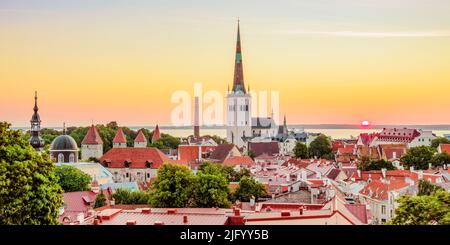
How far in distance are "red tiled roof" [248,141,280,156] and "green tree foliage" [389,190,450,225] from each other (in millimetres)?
18575

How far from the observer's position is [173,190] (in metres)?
10.3

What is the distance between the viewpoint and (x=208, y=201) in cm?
991

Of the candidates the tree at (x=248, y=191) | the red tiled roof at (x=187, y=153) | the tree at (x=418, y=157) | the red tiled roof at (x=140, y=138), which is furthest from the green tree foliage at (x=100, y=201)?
the tree at (x=418, y=157)

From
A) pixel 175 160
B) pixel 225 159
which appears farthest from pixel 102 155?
pixel 225 159

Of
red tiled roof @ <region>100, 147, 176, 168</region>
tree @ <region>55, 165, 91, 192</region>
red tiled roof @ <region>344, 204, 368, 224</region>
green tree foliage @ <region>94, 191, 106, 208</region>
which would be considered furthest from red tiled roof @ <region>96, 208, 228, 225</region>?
red tiled roof @ <region>100, 147, 176, 168</region>

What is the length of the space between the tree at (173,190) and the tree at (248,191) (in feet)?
3.56

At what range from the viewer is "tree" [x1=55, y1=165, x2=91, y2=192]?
1244 cm

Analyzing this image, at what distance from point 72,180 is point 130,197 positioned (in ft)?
5.83

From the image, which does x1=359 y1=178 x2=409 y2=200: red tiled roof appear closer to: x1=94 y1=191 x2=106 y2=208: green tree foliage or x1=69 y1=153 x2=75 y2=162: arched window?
x1=94 y1=191 x2=106 y2=208: green tree foliage

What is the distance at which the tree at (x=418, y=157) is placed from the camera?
1673 cm

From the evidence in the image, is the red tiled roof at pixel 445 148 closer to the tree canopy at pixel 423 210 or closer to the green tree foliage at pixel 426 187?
the green tree foliage at pixel 426 187
